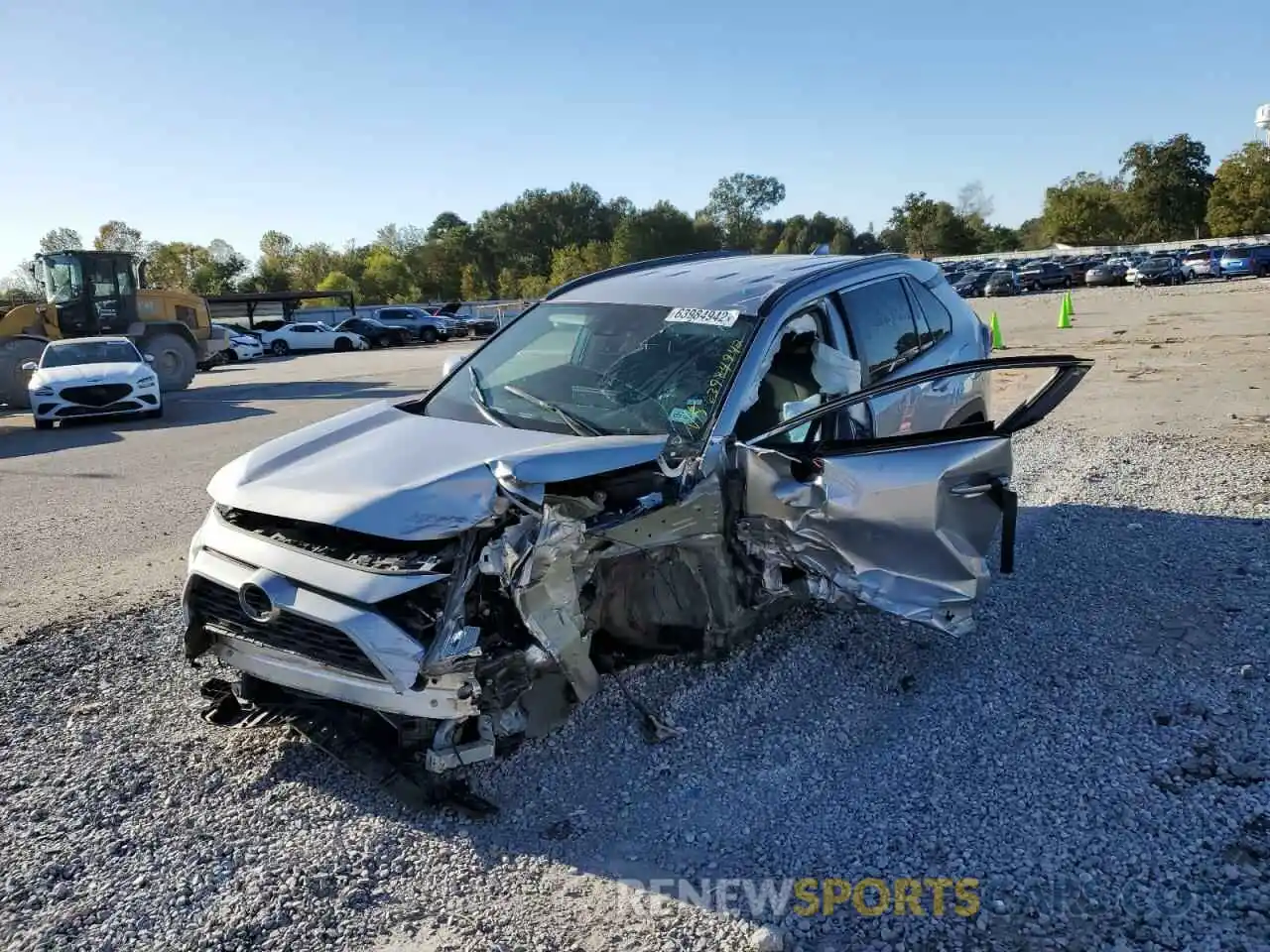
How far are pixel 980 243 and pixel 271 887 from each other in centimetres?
11392

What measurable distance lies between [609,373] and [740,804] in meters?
2.05

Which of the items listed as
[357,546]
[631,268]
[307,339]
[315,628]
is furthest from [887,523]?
[307,339]

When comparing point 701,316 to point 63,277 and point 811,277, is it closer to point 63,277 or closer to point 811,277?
point 811,277

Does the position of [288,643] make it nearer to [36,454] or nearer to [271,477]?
[271,477]

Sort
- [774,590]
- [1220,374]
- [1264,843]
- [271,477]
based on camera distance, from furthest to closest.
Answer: [1220,374], [774,590], [271,477], [1264,843]

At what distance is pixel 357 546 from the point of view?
3.42 m

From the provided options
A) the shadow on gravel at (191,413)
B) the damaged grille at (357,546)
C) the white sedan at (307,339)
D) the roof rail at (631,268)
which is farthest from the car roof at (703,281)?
the white sedan at (307,339)

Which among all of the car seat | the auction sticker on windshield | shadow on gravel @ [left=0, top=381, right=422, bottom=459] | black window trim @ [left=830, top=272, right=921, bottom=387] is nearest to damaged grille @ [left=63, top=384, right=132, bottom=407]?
shadow on gravel @ [left=0, top=381, right=422, bottom=459]

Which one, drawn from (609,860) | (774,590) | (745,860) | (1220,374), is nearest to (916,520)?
(774,590)

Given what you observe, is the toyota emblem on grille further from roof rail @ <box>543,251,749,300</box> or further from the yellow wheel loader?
the yellow wheel loader

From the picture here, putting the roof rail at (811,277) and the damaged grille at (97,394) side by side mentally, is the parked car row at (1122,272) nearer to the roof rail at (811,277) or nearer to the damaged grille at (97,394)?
the damaged grille at (97,394)

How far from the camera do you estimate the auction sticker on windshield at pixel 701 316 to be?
14.5ft

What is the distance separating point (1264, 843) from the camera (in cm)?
299

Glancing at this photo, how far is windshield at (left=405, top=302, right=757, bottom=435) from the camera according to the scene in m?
4.16
